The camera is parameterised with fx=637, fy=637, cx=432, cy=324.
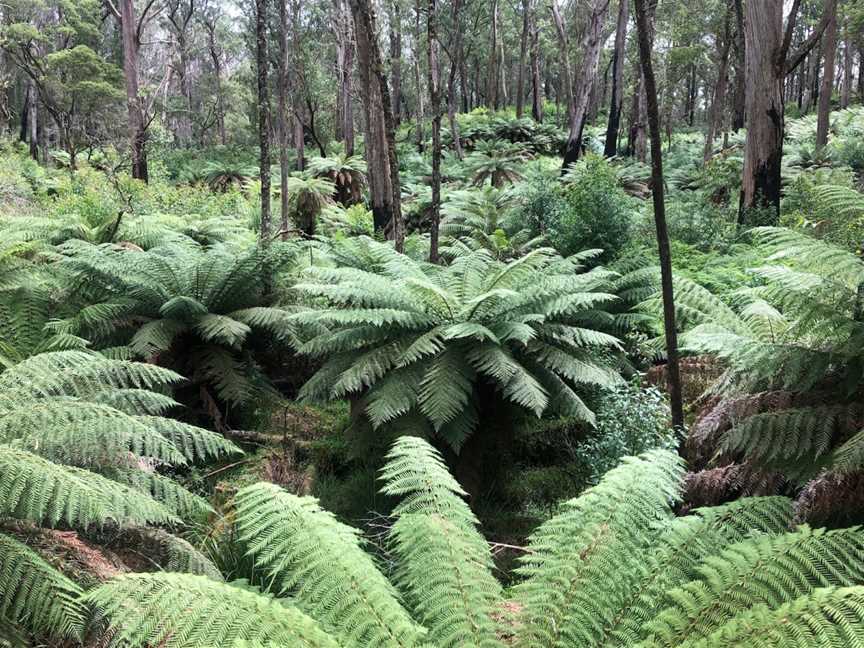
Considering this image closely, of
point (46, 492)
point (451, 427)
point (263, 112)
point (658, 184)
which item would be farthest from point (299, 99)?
point (46, 492)

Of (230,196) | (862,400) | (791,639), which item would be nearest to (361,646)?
(791,639)

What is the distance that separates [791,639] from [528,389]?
256cm

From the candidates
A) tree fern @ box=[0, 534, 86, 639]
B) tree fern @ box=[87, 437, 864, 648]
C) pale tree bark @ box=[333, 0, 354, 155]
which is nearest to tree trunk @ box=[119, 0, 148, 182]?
pale tree bark @ box=[333, 0, 354, 155]

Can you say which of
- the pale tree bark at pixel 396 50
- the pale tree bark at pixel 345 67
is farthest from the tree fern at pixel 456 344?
the pale tree bark at pixel 396 50

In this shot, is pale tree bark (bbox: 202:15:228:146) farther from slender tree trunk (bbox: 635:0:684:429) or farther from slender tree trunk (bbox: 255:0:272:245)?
slender tree trunk (bbox: 635:0:684:429)

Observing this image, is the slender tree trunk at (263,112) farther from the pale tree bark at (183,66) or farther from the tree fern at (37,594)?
the pale tree bark at (183,66)

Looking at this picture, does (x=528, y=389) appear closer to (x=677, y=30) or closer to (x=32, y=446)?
(x=32, y=446)

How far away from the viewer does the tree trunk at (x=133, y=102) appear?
53.1 ft

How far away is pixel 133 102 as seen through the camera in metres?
16.2

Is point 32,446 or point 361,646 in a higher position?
point 32,446

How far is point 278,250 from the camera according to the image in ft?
18.9

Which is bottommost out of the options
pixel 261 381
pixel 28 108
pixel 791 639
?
pixel 261 381

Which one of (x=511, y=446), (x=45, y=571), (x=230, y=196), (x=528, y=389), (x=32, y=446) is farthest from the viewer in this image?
(x=230, y=196)

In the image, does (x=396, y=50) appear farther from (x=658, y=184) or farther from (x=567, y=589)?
(x=567, y=589)
